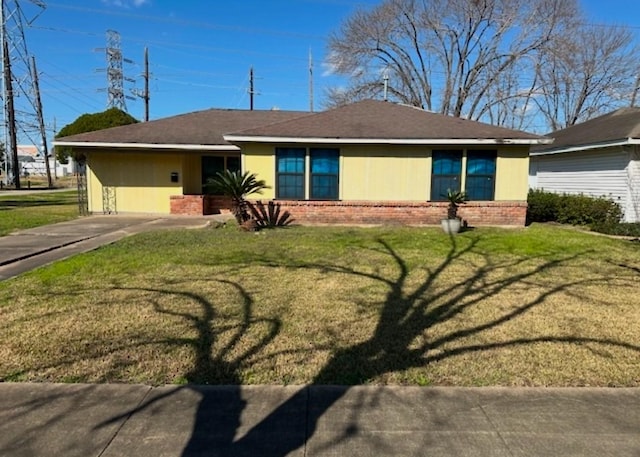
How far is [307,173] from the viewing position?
42.8 ft

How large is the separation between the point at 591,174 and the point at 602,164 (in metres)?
0.70

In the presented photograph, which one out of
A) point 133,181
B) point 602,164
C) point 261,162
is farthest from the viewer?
point 133,181

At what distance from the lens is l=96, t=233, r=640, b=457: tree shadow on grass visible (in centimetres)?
274

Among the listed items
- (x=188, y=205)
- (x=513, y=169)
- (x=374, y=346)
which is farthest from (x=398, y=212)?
(x=374, y=346)

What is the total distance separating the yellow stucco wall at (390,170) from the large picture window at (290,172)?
0.18m

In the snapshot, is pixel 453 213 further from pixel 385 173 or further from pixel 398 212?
pixel 385 173

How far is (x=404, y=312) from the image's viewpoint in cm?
516

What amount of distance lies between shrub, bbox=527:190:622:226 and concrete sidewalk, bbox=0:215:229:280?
11324mm

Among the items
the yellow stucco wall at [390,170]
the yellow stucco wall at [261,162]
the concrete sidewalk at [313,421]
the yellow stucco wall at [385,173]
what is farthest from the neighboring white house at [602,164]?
the concrete sidewalk at [313,421]

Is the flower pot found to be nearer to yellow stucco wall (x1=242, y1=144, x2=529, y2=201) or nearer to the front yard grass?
yellow stucco wall (x1=242, y1=144, x2=529, y2=201)

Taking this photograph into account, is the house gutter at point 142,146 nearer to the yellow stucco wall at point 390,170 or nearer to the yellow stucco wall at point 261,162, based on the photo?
the yellow stucco wall at point 261,162

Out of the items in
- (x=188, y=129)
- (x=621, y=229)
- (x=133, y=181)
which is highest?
(x=188, y=129)

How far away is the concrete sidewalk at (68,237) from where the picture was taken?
7851 millimetres

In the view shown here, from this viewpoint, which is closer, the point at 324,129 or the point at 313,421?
the point at 313,421
